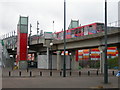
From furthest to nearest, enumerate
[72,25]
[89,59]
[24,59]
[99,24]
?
[89,59], [72,25], [24,59], [99,24]

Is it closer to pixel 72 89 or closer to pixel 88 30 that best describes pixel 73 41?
pixel 88 30

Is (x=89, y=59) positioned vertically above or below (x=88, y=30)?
below

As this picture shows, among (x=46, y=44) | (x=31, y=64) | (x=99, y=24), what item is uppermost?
(x=99, y=24)

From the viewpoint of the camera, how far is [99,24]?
38781 millimetres

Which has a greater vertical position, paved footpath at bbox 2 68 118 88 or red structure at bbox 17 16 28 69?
red structure at bbox 17 16 28 69

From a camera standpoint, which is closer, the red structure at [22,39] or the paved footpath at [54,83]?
the paved footpath at [54,83]

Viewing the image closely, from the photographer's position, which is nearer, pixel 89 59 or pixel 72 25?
pixel 72 25

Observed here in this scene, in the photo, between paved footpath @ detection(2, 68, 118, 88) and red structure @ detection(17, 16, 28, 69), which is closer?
paved footpath @ detection(2, 68, 118, 88)

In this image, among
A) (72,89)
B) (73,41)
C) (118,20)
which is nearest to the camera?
(72,89)

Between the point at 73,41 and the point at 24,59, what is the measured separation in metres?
17.0

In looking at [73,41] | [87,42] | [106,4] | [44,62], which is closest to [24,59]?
[44,62]

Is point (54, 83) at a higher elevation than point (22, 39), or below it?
below

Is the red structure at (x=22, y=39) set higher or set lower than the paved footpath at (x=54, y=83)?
higher

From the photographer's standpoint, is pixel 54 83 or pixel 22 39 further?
pixel 22 39
